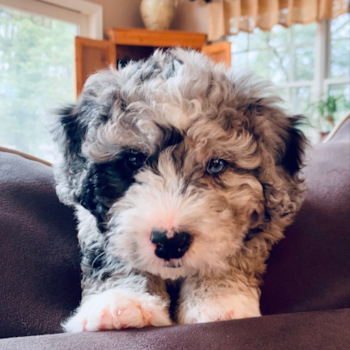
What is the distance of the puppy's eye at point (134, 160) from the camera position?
117 centimetres

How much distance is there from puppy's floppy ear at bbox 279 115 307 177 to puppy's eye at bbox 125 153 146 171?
51 centimetres

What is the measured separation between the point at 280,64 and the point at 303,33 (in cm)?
56

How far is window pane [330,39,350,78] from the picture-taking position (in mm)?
5414

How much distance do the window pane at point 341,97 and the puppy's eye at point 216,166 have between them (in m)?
4.63

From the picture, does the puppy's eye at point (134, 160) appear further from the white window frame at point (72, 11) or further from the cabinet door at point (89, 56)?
the white window frame at point (72, 11)

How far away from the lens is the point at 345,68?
543cm

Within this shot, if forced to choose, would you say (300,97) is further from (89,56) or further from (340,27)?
(89,56)

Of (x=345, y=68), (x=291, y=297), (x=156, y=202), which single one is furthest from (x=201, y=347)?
(x=345, y=68)

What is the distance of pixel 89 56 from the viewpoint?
16.5 feet

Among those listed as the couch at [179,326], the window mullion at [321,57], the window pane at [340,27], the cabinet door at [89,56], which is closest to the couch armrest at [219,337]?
the couch at [179,326]

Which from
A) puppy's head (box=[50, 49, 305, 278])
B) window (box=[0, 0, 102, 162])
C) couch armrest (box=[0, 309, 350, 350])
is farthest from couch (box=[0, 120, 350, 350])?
window (box=[0, 0, 102, 162])

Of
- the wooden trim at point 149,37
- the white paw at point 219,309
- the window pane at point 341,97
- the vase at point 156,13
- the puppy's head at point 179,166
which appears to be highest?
the vase at point 156,13

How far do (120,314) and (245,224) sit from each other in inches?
19.7

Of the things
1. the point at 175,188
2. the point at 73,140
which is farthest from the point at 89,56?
the point at 175,188
